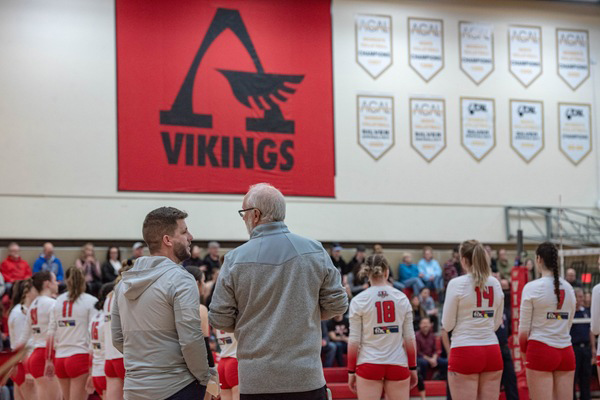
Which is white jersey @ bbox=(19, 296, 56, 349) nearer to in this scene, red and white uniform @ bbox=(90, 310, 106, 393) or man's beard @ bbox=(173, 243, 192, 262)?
red and white uniform @ bbox=(90, 310, 106, 393)

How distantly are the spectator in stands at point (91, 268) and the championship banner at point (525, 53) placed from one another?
38.3ft

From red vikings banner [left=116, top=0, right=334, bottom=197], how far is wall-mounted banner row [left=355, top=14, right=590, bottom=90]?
119 cm

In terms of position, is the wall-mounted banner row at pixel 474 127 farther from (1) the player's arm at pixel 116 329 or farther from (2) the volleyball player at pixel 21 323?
(1) the player's arm at pixel 116 329

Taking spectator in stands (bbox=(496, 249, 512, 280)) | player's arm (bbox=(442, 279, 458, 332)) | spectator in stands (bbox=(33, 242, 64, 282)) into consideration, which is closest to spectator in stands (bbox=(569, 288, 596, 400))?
player's arm (bbox=(442, 279, 458, 332))

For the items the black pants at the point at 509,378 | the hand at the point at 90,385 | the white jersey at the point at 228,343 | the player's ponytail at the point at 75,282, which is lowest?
the black pants at the point at 509,378

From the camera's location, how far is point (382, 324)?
7.25m

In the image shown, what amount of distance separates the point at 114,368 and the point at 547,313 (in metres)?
4.39

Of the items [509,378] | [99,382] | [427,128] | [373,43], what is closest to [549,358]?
[509,378]

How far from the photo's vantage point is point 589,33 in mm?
20172

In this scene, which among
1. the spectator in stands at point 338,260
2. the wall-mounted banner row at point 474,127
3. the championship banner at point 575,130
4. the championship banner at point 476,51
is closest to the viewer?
the spectator in stands at point 338,260

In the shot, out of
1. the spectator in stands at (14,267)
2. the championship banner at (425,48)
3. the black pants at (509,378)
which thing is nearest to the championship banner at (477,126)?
the championship banner at (425,48)

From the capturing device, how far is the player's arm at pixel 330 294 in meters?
4.13

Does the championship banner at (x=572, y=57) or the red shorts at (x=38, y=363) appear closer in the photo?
the red shorts at (x=38, y=363)

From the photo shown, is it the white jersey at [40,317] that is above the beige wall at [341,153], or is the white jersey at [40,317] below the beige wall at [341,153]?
below
